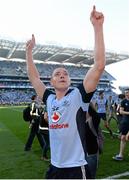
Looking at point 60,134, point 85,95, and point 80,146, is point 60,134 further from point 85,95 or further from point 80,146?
point 85,95

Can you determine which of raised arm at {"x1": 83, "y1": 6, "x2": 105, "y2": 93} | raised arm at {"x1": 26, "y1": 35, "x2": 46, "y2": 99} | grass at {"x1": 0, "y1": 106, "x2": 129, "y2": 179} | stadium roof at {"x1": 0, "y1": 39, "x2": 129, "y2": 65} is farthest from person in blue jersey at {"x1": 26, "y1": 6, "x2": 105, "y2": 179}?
stadium roof at {"x1": 0, "y1": 39, "x2": 129, "y2": 65}

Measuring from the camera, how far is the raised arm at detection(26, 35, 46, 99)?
384 cm

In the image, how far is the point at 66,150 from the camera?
10.5 ft

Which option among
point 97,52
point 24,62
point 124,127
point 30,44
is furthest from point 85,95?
point 24,62

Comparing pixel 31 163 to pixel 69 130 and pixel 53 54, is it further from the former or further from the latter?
pixel 53 54

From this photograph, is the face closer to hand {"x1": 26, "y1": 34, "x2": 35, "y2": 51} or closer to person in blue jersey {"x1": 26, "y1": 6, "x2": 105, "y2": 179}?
person in blue jersey {"x1": 26, "y1": 6, "x2": 105, "y2": 179}

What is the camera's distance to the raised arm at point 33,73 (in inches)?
151

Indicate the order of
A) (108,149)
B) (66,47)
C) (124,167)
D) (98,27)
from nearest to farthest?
1. (98,27)
2. (124,167)
3. (108,149)
4. (66,47)

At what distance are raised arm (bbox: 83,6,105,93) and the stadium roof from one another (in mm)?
67817

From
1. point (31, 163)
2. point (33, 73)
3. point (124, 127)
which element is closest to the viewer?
point (33, 73)

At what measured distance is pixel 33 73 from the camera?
13.2 feet

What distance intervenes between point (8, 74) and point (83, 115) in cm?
8256

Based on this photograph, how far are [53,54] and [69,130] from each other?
79.4 m

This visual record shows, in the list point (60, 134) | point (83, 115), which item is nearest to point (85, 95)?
point (83, 115)
